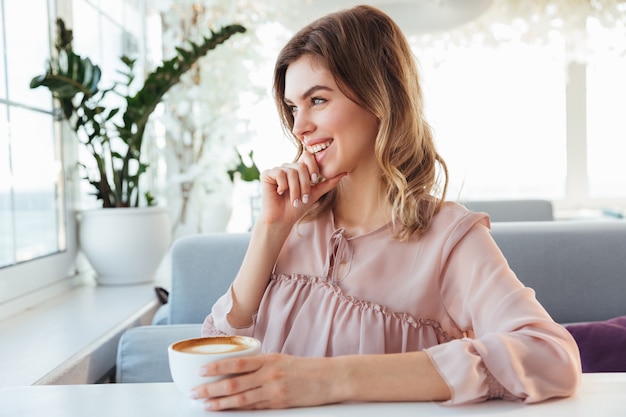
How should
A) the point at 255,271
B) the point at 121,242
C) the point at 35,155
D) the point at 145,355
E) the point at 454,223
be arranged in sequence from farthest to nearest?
the point at 121,242
the point at 35,155
the point at 145,355
the point at 255,271
the point at 454,223

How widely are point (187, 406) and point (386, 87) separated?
0.77m

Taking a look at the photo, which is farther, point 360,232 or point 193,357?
point 360,232

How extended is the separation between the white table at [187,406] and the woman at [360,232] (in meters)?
0.23

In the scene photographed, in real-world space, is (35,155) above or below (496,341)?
above

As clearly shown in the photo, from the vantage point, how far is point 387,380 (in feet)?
2.81

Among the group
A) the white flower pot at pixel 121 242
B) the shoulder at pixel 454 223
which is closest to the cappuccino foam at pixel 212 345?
the shoulder at pixel 454 223

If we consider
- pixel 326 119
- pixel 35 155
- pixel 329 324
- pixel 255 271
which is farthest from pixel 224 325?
pixel 35 155

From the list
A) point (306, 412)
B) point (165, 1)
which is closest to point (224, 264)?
point (306, 412)

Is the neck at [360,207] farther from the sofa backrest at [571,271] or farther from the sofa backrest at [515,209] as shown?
the sofa backrest at [515,209]

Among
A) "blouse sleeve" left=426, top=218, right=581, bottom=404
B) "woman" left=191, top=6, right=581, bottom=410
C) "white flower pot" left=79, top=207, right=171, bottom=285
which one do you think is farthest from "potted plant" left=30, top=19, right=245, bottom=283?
"blouse sleeve" left=426, top=218, right=581, bottom=404

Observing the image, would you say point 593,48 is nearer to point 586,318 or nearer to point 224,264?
point 586,318

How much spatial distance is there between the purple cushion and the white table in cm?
72

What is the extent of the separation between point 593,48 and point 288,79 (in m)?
4.68

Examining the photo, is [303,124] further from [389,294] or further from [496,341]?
[496,341]
